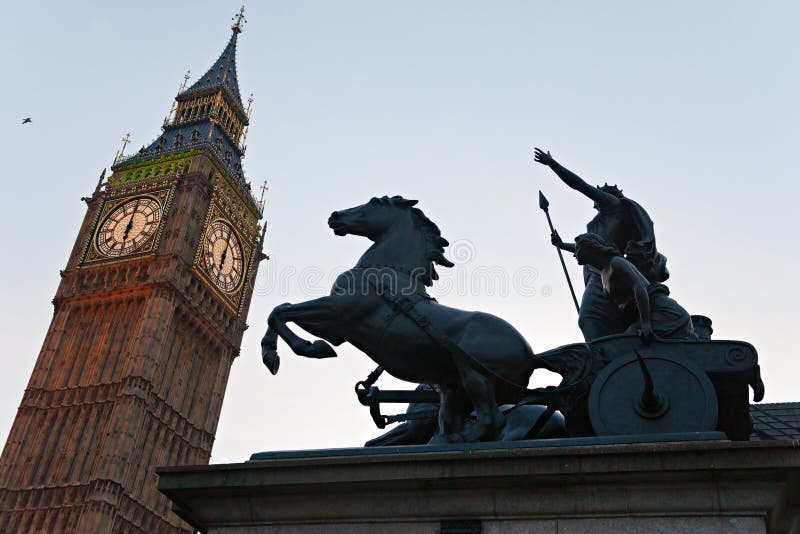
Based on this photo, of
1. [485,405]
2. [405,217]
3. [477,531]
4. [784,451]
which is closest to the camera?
[784,451]

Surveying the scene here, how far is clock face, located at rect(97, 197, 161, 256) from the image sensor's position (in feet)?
245

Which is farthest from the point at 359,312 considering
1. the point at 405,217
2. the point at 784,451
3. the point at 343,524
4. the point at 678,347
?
the point at 784,451

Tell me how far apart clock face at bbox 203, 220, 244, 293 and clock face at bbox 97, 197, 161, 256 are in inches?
173

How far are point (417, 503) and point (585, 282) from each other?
148 inches

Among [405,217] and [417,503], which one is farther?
[405,217]

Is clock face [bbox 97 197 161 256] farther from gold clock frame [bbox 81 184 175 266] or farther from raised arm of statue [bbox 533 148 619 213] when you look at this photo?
raised arm of statue [bbox 533 148 619 213]

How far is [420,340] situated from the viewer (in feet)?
29.0

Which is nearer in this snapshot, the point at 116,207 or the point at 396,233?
the point at 396,233

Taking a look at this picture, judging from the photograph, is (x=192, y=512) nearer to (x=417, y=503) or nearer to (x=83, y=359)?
(x=417, y=503)

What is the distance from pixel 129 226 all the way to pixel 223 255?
7.55 m

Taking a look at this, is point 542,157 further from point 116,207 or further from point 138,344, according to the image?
point 116,207

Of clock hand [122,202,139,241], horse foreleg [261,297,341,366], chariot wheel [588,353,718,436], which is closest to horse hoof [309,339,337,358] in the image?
horse foreleg [261,297,341,366]

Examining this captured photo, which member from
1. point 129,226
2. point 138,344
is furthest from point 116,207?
point 138,344

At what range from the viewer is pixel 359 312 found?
900 cm
